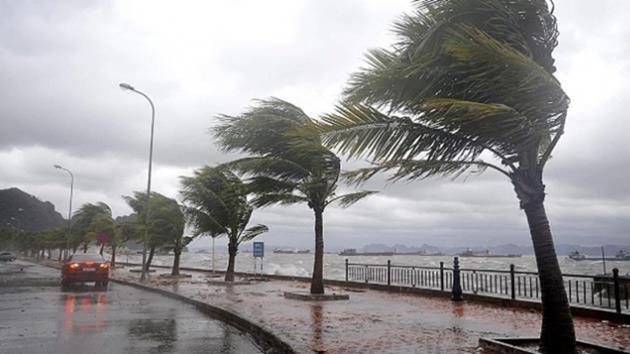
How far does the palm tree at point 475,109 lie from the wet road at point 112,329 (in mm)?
3942

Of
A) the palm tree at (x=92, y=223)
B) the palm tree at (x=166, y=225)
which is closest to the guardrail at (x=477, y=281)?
the palm tree at (x=166, y=225)

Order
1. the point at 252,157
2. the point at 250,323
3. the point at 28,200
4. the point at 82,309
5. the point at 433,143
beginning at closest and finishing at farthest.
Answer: the point at 433,143, the point at 250,323, the point at 82,309, the point at 252,157, the point at 28,200

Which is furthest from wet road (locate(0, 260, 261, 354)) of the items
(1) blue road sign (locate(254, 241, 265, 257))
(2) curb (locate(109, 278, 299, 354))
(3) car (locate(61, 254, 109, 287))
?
(1) blue road sign (locate(254, 241, 265, 257))

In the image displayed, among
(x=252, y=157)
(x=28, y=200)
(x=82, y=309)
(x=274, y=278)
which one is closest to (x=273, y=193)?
(x=252, y=157)

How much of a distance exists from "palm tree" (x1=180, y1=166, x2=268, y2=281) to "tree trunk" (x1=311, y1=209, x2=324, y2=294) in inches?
312

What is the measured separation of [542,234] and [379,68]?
11.5 ft

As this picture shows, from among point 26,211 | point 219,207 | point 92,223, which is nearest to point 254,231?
point 219,207

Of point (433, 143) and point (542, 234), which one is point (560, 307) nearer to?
point (542, 234)

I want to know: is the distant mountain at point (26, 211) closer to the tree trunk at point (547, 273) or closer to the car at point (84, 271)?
the car at point (84, 271)

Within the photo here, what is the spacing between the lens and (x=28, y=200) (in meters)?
174

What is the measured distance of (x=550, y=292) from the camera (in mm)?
7453

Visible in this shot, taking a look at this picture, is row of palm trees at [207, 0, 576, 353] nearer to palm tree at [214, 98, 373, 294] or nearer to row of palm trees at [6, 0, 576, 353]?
row of palm trees at [6, 0, 576, 353]

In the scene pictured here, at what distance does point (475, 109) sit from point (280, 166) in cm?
1080

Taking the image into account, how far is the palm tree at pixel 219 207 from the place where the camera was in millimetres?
25359
